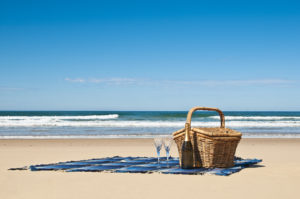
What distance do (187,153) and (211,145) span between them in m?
0.34

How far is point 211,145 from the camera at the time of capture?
4.95 m

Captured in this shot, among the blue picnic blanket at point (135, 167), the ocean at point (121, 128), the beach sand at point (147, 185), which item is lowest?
the ocean at point (121, 128)

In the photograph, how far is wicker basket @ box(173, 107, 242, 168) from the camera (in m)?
4.95

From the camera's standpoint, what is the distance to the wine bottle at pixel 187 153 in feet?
16.2

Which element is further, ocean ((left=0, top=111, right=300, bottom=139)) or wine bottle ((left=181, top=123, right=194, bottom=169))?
ocean ((left=0, top=111, right=300, bottom=139))

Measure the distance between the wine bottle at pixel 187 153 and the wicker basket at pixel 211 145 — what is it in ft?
0.32

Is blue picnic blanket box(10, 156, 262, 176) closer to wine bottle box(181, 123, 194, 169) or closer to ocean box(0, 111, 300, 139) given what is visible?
wine bottle box(181, 123, 194, 169)

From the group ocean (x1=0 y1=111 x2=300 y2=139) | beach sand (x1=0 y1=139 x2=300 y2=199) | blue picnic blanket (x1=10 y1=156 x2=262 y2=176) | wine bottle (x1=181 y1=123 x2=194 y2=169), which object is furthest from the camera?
ocean (x1=0 y1=111 x2=300 y2=139)

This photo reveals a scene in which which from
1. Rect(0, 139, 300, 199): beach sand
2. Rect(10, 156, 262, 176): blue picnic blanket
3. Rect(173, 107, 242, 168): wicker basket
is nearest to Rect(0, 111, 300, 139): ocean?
Rect(10, 156, 262, 176): blue picnic blanket

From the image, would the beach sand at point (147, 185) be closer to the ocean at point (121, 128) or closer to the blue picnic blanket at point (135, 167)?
the blue picnic blanket at point (135, 167)

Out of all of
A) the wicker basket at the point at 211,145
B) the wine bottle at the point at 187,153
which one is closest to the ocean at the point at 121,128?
the wicker basket at the point at 211,145

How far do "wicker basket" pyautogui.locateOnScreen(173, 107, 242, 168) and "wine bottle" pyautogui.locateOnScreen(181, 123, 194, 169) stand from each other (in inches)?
3.8

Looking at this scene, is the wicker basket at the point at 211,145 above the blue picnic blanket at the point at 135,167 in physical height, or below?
above

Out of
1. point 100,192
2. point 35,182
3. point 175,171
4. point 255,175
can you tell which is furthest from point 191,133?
point 35,182
